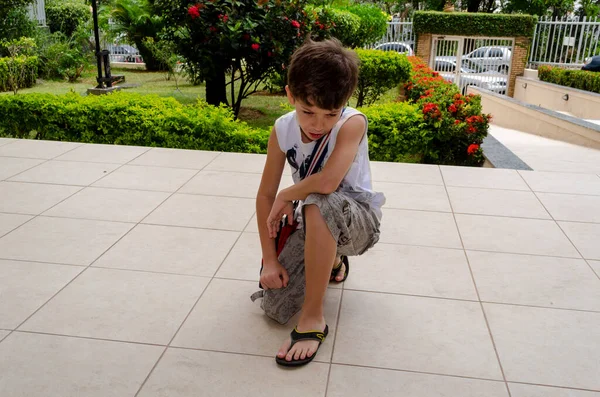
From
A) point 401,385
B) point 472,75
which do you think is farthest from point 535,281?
point 472,75

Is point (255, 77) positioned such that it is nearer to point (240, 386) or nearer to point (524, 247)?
point (524, 247)

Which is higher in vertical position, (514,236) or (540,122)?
(514,236)

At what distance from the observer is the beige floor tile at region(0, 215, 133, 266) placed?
2627 mm

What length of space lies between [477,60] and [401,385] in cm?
1484

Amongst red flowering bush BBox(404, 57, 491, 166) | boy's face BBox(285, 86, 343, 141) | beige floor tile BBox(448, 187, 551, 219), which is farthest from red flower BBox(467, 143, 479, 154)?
boy's face BBox(285, 86, 343, 141)

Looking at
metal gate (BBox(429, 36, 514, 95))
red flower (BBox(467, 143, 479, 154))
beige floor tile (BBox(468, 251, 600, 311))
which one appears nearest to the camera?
beige floor tile (BBox(468, 251, 600, 311))

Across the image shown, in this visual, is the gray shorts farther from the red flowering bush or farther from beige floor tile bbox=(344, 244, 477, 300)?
the red flowering bush

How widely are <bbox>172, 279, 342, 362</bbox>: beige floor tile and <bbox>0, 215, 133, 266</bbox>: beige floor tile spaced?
0.72 metres

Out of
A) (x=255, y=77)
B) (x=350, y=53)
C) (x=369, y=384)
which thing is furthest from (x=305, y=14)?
(x=369, y=384)

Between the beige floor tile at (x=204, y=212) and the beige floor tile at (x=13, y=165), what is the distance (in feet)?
4.27

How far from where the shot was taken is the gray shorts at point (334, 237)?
6.23 ft

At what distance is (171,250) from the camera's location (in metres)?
2.71

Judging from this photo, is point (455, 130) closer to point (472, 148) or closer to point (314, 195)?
point (472, 148)

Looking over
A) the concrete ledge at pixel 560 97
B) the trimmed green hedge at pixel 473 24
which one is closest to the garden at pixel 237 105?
the concrete ledge at pixel 560 97
